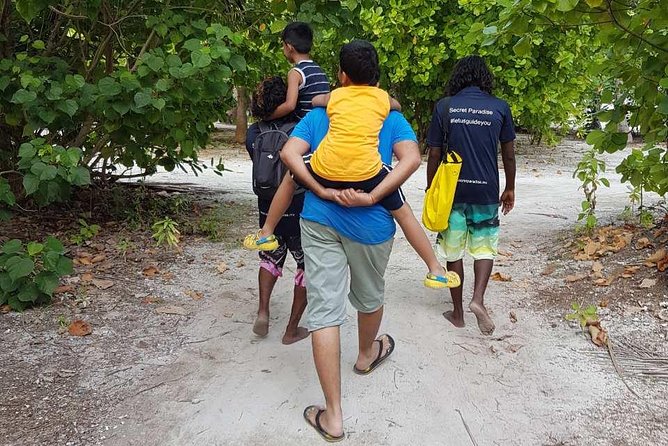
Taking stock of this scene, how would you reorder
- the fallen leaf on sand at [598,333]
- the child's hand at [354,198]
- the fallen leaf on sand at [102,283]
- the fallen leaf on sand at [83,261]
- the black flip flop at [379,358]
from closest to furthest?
the child's hand at [354,198]
the black flip flop at [379,358]
the fallen leaf on sand at [598,333]
the fallen leaf on sand at [102,283]
the fallen leaf on sand at [83,261]

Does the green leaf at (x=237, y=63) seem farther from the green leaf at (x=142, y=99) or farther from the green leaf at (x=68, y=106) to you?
the green leaf at (x=68, y=106)

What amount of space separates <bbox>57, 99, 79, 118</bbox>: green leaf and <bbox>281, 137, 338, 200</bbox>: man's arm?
7.84 ft

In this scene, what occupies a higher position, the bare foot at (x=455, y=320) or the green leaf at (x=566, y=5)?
the green leaf at (x=566, y=5)

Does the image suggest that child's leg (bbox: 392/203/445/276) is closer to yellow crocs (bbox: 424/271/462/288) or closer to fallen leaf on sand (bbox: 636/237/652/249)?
yellow crocs (bbox: 424/271/462/288)

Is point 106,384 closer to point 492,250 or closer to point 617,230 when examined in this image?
point 492,250

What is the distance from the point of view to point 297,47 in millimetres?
4031

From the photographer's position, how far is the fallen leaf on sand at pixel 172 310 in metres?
4.40

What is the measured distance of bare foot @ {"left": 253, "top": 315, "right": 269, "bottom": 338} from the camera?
398 cm

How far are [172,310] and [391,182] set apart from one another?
7.47ft

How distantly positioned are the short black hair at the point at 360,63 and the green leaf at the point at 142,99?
214 centimetres

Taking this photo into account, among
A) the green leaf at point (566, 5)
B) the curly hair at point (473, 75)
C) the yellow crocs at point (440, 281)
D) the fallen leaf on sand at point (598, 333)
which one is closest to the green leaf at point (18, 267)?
the yellow crocs at point (440, 281)

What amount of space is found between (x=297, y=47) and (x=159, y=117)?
1.50 metres

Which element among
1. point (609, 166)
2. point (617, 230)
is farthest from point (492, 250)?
point (609, 166)

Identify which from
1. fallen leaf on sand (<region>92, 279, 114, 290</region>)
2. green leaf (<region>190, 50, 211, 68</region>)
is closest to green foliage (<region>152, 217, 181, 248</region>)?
fallen leaf on sand (<region>92, 279, 114, 290</region>)
